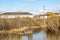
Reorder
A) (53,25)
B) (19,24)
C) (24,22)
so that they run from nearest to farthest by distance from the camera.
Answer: (53,25)
(19,24)
(24,22)

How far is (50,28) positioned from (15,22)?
6.17 m

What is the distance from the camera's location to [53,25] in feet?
105

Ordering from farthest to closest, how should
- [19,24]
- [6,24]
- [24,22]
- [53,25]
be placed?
[24,22] < [19,24] < [53,25] < [6,24]

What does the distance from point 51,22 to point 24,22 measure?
6606 mm

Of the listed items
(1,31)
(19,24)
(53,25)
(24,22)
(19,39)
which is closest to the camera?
(19,39)

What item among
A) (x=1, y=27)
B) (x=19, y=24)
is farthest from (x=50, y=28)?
(x=1, y=27)

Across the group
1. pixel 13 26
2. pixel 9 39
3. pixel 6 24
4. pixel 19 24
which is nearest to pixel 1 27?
→ pixel 6 24

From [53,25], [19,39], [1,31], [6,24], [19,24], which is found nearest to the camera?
[19,39]

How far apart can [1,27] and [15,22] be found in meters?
A: 4.75

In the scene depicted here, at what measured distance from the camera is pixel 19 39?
21625mm

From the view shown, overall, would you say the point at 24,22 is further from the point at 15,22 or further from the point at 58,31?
the point at 58,31

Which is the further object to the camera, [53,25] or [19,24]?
[19,24]

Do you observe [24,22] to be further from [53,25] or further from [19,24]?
[53,25]

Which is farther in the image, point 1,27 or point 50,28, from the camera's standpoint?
point 50,28
